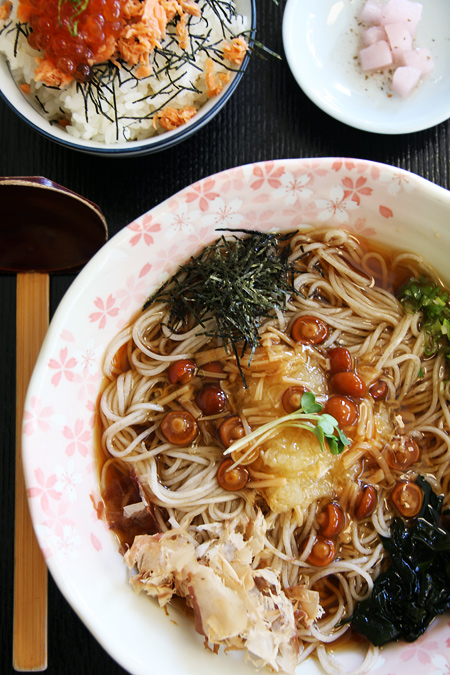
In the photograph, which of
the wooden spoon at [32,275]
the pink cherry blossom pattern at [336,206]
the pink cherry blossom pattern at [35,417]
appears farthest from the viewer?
the wooden spoon at [32,275]

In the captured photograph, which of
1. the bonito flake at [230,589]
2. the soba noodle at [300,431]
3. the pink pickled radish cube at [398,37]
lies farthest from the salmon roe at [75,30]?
the bonito flake at [230,589]

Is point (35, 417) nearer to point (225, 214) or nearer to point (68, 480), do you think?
point (68, 480)

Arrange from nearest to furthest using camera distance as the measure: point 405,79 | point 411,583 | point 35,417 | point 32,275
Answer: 1. point 35,417
2. point 411,583
3. point 32,275
4. point 405,79

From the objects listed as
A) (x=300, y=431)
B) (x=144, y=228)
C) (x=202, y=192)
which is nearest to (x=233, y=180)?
(x=202, y=192)

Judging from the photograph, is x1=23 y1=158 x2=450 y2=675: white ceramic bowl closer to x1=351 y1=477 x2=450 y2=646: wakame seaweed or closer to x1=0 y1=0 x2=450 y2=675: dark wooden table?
x1=351 y1=477 x2=450 y2=646: wakame seaweed

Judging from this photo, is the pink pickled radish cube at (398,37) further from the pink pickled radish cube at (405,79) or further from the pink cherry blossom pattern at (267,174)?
the pink cherry blossom pattern at (267,174)

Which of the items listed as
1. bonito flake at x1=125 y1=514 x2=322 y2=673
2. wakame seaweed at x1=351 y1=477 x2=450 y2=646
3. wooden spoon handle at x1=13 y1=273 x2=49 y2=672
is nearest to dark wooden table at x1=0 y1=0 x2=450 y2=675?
wooden spoon handle at x1=13 y1=273 x2=49 y2=672

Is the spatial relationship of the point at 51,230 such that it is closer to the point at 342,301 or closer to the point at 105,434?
the point at 105,434
